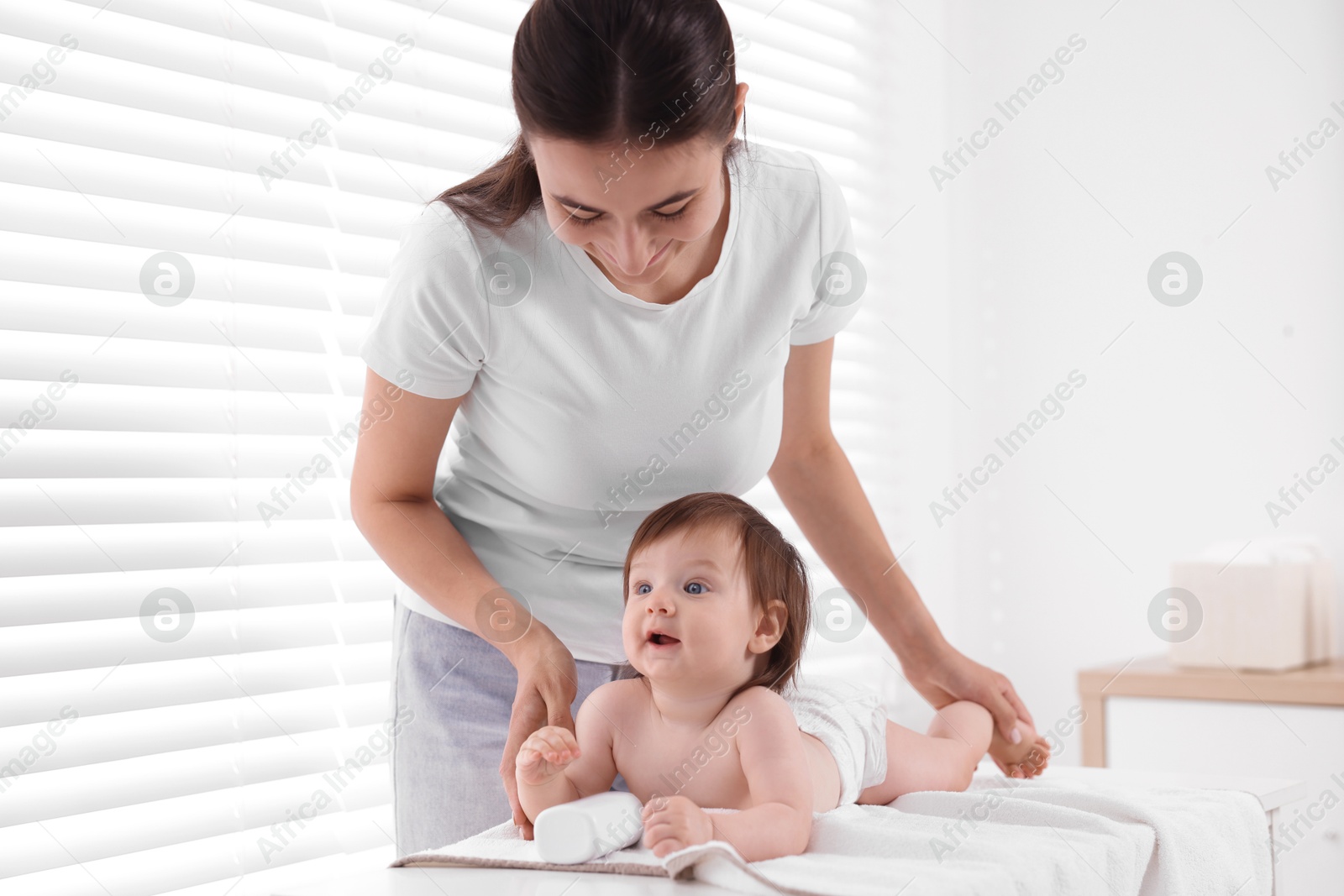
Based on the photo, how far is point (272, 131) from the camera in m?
1.40

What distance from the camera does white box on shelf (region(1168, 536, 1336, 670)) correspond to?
1822 mm

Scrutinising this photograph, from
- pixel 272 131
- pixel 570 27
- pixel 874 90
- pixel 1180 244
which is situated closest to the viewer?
pixel 570 27

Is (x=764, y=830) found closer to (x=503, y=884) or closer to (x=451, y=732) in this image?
(x=503, y=884)

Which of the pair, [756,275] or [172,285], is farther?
[172,285]

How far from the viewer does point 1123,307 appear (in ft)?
7.51

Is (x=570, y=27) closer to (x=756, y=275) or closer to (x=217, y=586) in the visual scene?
(x=756, y=275)

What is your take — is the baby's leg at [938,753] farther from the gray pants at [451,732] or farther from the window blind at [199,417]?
the window blind at [199,417]

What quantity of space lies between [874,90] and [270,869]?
191 centimetres

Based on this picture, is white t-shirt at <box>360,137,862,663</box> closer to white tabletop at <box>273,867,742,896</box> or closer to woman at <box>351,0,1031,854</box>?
woman at <box>351,0,1031,854</box>

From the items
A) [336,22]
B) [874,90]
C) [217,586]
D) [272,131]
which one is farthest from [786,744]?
[874,90]

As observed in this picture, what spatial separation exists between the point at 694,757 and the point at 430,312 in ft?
1.36

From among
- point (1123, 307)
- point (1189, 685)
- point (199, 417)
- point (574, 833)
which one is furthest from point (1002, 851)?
point (1123, 307)

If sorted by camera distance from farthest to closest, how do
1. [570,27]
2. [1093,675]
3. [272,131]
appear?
[1093,675] → [272,131] → [570,27]

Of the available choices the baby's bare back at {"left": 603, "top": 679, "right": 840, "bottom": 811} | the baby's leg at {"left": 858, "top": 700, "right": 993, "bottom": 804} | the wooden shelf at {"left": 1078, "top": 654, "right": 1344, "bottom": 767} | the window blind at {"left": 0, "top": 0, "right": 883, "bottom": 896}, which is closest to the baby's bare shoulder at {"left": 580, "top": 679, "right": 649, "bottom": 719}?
the baby's bare back at {"left": 603, "top": 679, "right": 840, "bottom": 811}
